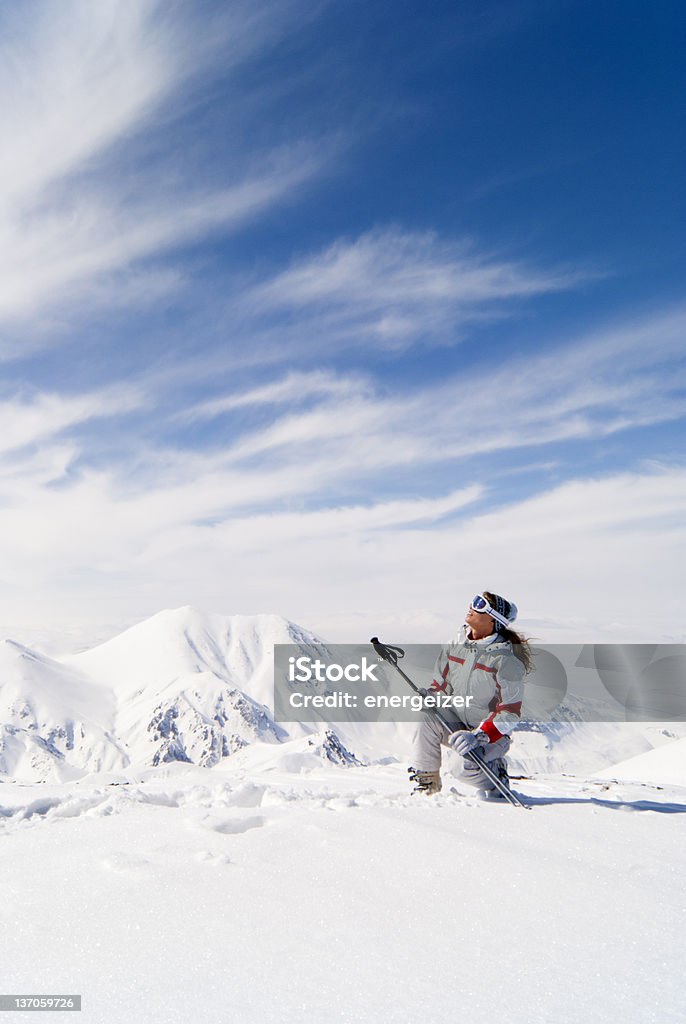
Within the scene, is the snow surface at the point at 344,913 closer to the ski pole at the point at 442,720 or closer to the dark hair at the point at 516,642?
the ski pole at the point at 442,720

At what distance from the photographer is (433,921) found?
317 cm

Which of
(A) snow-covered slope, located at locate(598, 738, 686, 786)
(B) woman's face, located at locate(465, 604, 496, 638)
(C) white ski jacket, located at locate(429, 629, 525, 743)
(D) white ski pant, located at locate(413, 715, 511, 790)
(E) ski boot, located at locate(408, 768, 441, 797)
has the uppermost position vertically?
(B) woman's face, located at locate(465, 604, 496, 638)

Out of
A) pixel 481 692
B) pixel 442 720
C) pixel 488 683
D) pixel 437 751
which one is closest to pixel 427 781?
pixel 437 751

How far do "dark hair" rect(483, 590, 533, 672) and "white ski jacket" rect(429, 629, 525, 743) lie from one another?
6cm

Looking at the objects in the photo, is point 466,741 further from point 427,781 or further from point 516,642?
point 516,642

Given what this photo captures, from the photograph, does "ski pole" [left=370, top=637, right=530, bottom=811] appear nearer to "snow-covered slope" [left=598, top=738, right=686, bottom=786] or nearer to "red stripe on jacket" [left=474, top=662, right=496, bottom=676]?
"red stripe on jacket" [left=474, top=662, right=496, bottom=676]

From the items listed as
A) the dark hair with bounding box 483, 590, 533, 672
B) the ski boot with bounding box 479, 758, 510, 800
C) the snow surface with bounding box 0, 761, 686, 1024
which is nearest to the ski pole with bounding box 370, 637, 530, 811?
the ski boot with bounding box 479, 758, 510, 800

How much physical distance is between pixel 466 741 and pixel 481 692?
600 millimetres

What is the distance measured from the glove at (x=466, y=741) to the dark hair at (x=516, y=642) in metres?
0.94

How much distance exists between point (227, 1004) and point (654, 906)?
8.10 ft

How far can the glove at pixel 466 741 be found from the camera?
625 cm

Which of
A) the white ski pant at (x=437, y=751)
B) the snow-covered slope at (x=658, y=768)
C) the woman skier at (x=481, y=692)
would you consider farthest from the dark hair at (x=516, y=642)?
the snow-covered slope at (x=658, y=768)

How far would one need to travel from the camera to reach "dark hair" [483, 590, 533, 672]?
6855mm

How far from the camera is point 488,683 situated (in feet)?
21.9
